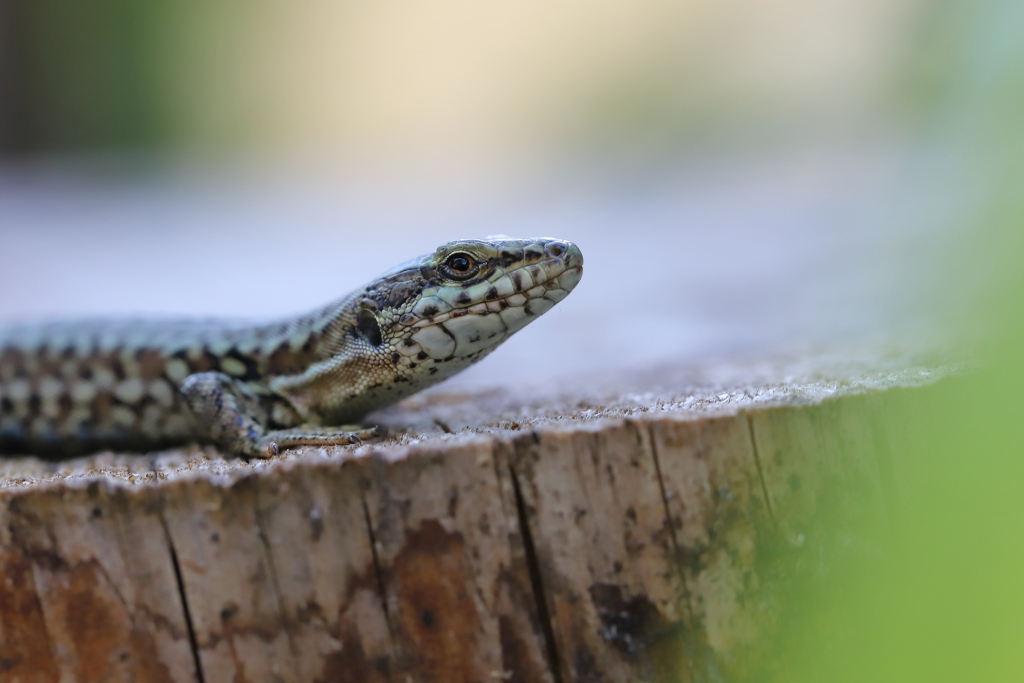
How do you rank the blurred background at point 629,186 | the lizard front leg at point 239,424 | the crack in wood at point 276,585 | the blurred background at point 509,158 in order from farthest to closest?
the blurred background at point 509,158
the lizard front leg at point 239,424
the crack in wood at point 276,585
the blurred background at point 629,186

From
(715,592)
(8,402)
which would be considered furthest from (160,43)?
(715,592)

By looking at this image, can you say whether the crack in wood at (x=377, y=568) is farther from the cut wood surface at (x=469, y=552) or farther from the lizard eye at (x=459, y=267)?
the lizard eye at (x=459, y=267)

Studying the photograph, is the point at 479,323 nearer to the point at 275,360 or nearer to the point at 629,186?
the point at 275,360

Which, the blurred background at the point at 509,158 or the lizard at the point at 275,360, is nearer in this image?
the lizard at the point at 275,360

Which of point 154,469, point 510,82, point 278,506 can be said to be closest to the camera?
point 278,506

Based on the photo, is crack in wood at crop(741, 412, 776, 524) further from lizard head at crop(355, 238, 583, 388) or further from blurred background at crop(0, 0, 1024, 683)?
lizard head at crop(355, 238, 583, 388)

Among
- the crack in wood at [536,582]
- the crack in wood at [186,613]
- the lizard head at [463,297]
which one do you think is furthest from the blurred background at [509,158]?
the crack in wood at [186,613]

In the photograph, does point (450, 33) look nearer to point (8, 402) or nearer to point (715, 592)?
point (8, 402)
